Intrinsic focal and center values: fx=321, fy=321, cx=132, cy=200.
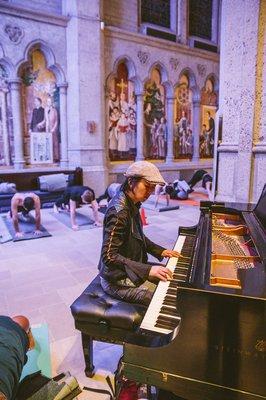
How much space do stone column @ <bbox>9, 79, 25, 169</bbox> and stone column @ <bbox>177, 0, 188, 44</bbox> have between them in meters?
7.44

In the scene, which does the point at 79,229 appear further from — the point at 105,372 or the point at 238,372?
the point at 238,372

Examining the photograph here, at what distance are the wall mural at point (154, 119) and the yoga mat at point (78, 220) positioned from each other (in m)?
5.75

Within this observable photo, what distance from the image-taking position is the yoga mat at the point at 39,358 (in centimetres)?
251

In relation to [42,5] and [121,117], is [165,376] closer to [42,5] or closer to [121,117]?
[121,117]

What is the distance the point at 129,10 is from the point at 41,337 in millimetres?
12978

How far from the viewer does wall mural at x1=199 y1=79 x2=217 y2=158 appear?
15.1m

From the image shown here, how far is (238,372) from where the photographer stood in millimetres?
1420

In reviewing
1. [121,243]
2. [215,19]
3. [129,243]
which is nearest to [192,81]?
[215,19]

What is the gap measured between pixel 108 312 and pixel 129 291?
0.81 feet

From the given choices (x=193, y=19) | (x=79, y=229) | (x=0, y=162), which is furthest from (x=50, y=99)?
(x=193, y=19)

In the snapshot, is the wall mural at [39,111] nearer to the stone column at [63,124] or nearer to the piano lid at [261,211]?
the stone column at [63,124]

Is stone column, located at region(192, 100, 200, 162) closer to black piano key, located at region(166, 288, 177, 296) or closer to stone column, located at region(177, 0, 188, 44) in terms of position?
stone column, located at region(177, 0, 188, 44)

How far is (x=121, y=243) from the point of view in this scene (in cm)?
244

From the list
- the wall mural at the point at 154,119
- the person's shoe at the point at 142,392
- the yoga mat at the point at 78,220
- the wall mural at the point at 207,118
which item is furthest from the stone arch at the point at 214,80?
the person's shoe at the point at 142,392
